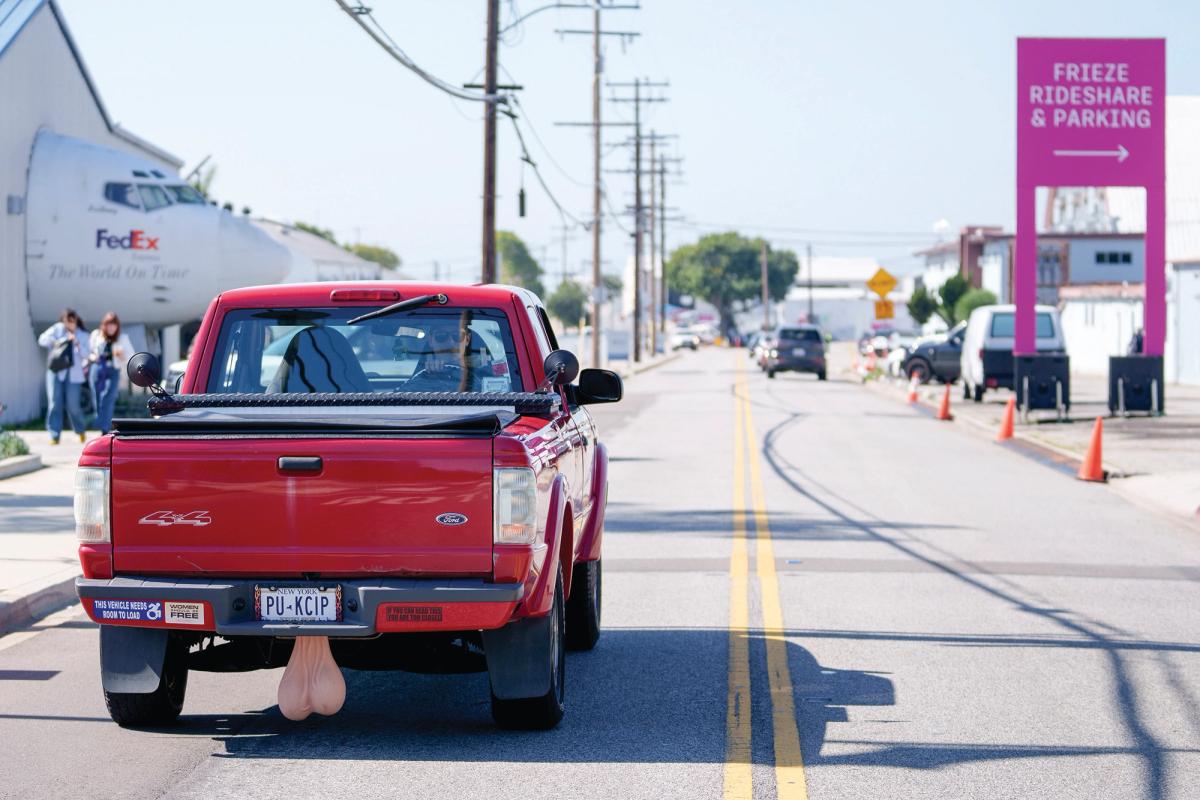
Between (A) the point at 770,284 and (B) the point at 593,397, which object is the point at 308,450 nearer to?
(B) the point at 593,397

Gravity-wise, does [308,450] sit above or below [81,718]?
above

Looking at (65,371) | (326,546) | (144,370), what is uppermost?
(144,370)

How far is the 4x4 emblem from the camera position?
21.9 feet

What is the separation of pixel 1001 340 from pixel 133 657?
3177 centimetres

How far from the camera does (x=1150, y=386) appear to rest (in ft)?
106

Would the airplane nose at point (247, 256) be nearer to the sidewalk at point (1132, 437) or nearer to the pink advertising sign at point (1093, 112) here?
the sidewalk at point (1132, 437)

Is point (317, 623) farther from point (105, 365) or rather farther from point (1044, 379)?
point (1044, 379)

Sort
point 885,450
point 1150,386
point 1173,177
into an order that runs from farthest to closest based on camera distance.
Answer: point 1173,177, point 1150,386, point 885,450

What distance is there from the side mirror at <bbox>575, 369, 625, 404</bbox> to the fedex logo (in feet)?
74.3

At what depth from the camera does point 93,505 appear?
6.76 meters

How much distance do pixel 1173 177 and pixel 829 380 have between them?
20.1 metres

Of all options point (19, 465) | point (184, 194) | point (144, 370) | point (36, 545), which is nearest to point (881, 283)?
point (184, 194)

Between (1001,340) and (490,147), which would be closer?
(490,147)

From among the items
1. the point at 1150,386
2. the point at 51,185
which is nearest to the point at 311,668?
the point at 51,185
